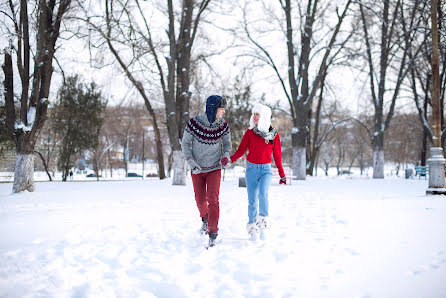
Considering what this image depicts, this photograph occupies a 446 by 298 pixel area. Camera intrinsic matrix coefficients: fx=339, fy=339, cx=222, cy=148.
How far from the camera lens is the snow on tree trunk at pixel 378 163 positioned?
838 inches

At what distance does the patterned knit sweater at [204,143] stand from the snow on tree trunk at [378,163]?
19.3m

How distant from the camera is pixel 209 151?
454 centimetres

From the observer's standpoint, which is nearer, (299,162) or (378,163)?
(299,162)

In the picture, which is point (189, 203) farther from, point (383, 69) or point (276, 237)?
A: point (383, 69)

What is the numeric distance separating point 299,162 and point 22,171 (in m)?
12.1

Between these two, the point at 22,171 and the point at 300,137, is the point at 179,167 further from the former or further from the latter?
the point at 300,137

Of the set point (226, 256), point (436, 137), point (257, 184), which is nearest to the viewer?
point (226, 256)

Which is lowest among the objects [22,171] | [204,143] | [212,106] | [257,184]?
[22,171]

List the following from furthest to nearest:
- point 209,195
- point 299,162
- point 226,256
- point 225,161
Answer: point 299,162
point 209,195
point 225,161
point 226,256

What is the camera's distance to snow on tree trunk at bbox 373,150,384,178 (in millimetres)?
21280

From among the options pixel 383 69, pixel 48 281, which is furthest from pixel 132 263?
pixel 383 69

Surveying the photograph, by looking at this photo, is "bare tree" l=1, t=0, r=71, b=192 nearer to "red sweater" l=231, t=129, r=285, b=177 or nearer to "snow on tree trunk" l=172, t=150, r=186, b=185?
"snow on tree trunk" l=172, t=150, r=186, b=185

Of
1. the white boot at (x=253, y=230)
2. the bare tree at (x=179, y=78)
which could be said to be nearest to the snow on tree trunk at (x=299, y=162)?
the bare tree at (x=179, y=78)

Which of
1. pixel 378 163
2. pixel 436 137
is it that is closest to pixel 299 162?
pixel 378 163
